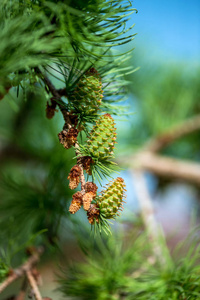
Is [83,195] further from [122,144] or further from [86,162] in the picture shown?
[122,144]

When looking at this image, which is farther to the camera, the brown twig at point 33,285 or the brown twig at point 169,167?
the brown twig at point 169,167

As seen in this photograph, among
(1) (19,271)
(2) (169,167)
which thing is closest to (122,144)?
(2) (169,167)

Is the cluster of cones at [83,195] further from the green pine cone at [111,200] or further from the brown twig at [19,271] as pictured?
A: the brown twig at [19,271]

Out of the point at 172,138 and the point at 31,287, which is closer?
the point at 31,287

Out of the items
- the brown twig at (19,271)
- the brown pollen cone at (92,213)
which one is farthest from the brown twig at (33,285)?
the brown pollen cone at (92,213)

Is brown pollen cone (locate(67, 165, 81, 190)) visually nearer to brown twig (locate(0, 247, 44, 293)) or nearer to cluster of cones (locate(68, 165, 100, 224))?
cluster of cones (locate(68, 165, 100, 224))

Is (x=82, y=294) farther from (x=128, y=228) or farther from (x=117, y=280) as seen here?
(x=128, y=228)

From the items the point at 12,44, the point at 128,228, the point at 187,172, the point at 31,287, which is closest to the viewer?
the point at 12,44

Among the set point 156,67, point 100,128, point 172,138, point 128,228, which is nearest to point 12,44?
point 100,128
